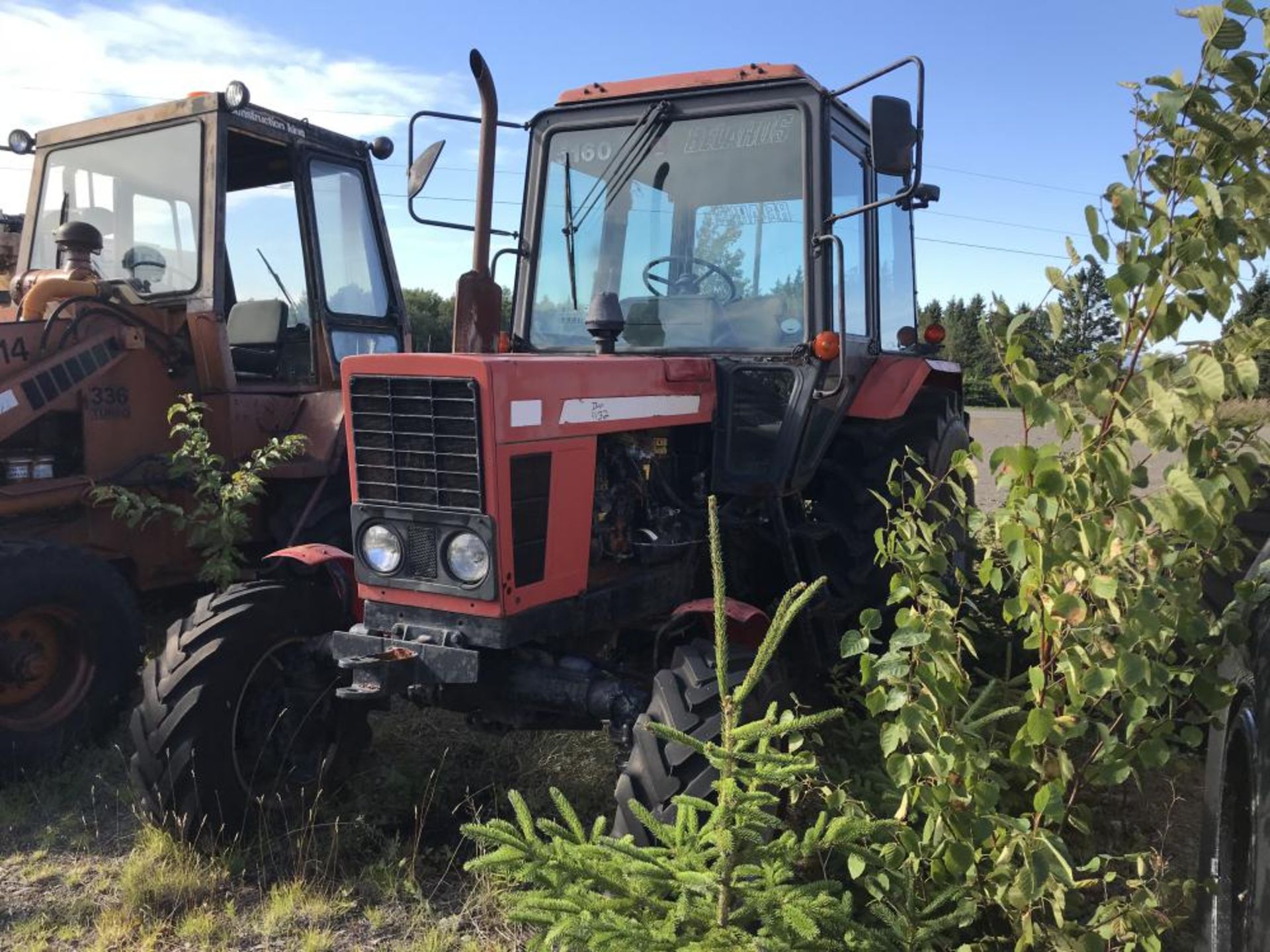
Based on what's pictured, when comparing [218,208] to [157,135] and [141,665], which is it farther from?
[141,665]

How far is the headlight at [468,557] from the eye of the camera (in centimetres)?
292

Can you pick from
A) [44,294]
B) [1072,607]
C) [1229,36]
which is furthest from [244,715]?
[1229,36]

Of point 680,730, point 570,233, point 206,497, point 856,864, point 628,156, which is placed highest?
point 628,156

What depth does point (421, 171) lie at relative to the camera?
3865 mm

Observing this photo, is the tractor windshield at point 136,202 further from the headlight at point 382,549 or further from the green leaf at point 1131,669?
the green leaf at point 1131,669

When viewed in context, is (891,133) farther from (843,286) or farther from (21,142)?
(21,142)

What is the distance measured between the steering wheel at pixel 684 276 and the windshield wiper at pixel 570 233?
295mm

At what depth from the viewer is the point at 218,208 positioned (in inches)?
203

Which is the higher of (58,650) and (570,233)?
(570,233)

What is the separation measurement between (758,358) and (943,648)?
5.93 ft

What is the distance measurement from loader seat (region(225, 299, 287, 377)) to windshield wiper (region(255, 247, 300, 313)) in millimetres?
61

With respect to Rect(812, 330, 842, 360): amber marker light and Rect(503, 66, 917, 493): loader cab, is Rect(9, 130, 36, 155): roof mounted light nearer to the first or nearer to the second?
Rect(503, 66, 917, 493): loader cab

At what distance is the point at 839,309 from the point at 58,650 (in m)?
3.34

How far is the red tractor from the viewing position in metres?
2.97
